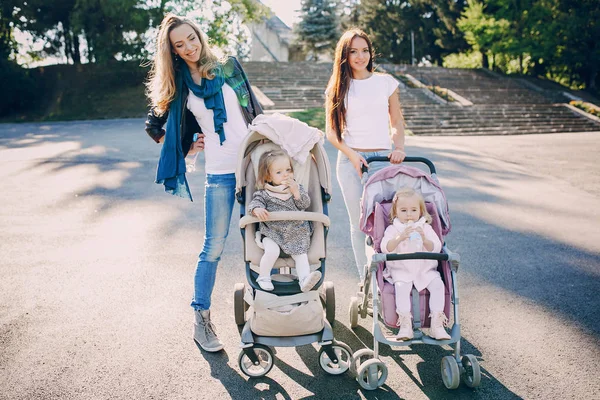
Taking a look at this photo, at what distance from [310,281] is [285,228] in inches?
15.5

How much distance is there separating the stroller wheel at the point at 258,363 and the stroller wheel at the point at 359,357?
523 millimetres

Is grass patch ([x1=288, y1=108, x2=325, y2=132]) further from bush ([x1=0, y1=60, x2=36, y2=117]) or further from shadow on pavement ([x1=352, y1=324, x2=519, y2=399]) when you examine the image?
bush ([x1=0, y1=60, x2=36, y2=117])

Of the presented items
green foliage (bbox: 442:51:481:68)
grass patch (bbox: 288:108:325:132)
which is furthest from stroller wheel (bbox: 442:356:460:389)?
green foliage (bbox: 442:51:481:68)

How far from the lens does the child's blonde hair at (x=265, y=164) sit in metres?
3.23

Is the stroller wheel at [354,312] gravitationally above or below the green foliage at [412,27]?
below

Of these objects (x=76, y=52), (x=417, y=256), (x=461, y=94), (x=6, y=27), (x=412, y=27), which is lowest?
(x=417, y=256)

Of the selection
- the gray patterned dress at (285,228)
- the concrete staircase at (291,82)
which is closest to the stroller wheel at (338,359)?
the gray patterned dress at (285,228)

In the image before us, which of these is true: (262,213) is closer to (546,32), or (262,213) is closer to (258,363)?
(258,363)

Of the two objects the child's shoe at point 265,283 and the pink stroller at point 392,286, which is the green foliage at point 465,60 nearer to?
the pink stroller at point 392,286

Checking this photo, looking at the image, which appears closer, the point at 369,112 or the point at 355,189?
the point at 369,112

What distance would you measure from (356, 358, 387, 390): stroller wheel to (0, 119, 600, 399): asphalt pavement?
6 cm

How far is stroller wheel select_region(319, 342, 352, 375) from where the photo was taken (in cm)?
319

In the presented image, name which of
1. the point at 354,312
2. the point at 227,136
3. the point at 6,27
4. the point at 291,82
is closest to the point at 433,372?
the point at 354,312

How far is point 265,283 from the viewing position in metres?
3.16
